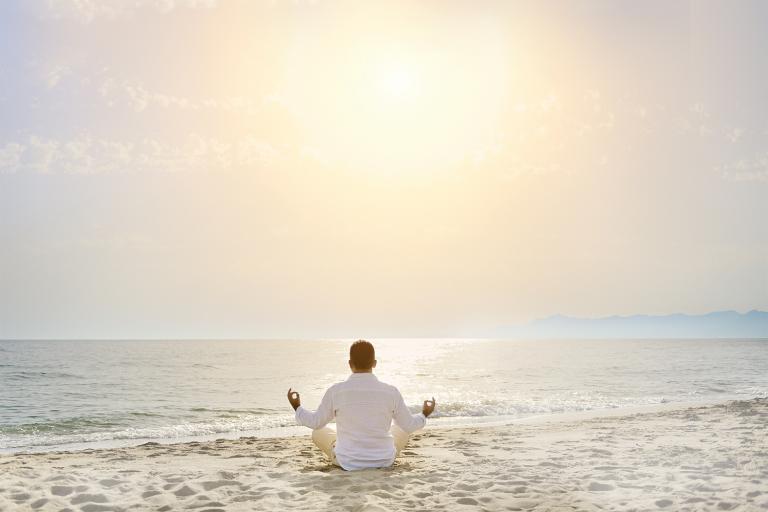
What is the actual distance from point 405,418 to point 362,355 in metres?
1.03

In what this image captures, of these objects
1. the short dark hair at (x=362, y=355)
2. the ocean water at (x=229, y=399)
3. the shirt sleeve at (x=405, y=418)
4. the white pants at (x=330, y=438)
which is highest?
the short dark hair at (x=362, y=355)

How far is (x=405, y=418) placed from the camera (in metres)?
7.51

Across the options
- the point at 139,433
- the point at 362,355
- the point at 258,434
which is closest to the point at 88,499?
the point at 362,355

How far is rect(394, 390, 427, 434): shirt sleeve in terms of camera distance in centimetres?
741

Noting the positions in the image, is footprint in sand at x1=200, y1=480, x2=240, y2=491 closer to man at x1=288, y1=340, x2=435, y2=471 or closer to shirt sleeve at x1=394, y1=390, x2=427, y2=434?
man at x1=288, y1=340, x2=435, y2=471

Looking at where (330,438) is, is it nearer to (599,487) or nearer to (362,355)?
(362,355)

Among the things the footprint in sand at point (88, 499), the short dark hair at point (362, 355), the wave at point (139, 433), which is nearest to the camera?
the footprint in sand at point (88, 499)

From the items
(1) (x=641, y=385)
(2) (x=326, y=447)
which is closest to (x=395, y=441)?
(2) (x=326, y=447)

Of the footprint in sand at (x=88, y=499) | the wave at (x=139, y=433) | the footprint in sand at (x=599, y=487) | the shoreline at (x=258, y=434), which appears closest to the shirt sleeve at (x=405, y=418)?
the footprint in sand at (x=599, y=487)

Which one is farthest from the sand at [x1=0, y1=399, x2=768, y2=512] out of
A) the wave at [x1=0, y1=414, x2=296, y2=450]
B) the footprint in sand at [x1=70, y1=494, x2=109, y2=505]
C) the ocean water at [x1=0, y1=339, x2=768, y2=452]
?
the ocean water at [x1=0, y1=339, x2=768, y2=452]

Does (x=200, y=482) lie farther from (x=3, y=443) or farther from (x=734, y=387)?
(x=734, y=387)

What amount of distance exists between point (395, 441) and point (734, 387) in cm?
2657

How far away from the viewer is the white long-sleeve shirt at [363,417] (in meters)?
7.31

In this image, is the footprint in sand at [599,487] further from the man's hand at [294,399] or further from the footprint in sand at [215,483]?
the footprint in sand at [215,483]
